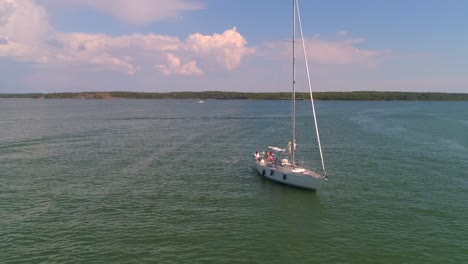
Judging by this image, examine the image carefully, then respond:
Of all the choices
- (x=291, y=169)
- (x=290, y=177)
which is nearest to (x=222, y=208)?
(x=290, y=177)

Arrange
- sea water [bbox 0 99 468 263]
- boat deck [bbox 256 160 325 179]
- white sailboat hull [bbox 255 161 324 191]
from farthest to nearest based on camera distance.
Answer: boat deck [bbox 256 160 325 179]
white sailboat hull [bbox 255 161 324 191]
sea water [bbox 0 99 468 263]

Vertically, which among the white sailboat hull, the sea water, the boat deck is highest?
the boat deck

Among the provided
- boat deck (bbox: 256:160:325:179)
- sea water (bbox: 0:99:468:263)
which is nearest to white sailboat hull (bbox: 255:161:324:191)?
boat deck (bbox: 256:160:325:179)

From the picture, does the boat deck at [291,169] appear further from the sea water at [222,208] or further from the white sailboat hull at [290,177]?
the sea water at [222,208]

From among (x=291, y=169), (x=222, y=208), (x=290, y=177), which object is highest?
(x=291, y=169)

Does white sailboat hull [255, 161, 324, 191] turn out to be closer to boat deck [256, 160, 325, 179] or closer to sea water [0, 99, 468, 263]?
boat deck [256, 160, 325, 179]

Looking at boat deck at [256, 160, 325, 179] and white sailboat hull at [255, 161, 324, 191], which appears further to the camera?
boat deck at [256, 160, 325, 179]

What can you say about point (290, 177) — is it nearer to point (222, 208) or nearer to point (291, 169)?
point (291, 169)

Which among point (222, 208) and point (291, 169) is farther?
point (291, 169)
